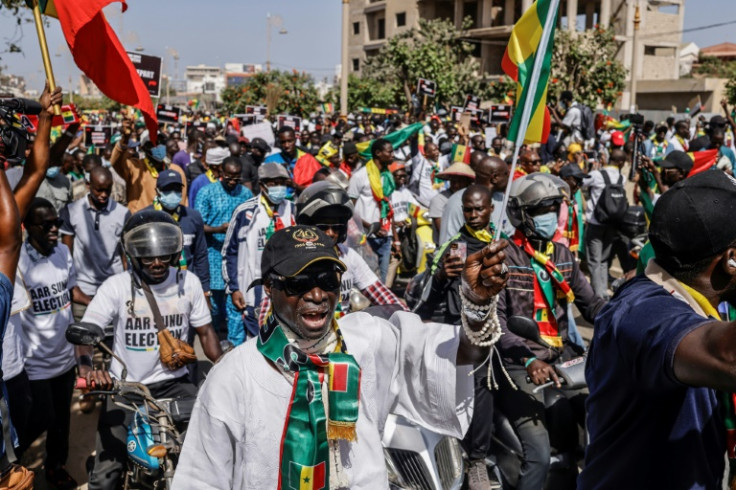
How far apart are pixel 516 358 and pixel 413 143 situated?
8.38 meters

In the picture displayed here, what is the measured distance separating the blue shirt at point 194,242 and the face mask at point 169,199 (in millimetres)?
97

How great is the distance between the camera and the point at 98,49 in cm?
459

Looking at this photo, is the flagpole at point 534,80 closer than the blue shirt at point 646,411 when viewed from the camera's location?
No

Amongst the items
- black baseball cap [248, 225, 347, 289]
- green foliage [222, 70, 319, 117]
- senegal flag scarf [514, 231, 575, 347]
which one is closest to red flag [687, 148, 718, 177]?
senegal flag scarf [514, 231, 575, 347]

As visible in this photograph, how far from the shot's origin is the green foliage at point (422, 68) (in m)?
31.5

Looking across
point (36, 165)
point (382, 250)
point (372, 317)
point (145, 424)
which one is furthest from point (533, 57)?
point (382, 250)

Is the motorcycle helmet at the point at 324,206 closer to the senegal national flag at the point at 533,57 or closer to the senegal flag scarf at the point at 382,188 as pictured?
the senegal national flag at the point at 533,57

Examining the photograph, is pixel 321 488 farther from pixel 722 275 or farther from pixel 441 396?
pixel 722 275

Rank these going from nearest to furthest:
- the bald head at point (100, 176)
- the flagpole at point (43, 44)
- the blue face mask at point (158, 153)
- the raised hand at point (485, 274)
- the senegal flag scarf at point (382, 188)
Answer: the raised hand at point (485, 274), the flagpole at point (43, 44), the bald head at point (100, 176), the blue face mask at point (158, 153), the senegal flag scarf at point (382, 188)

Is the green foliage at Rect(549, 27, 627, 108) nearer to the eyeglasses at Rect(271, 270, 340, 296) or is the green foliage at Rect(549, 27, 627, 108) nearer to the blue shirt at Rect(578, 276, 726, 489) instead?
the eyeglasses at Rect(271, 270, 340, 296)

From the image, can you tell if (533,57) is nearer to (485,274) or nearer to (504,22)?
(485,274)

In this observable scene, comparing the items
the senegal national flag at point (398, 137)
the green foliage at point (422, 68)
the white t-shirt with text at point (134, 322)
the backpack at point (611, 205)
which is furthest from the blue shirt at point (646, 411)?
the green foliage at point (422, 68)

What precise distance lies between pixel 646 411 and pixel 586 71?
83.4ft

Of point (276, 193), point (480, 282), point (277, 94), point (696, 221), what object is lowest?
point (276, 193)
